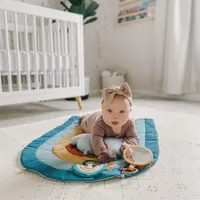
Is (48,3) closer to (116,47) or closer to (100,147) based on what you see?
(116,47)

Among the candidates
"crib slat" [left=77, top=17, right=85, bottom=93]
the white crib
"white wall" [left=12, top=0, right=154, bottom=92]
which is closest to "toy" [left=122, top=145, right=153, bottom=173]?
the white crib

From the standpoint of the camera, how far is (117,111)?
0.74 meters

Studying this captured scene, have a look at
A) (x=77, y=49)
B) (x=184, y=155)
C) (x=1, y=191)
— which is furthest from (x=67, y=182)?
(x=77, y=49)

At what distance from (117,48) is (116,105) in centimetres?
207

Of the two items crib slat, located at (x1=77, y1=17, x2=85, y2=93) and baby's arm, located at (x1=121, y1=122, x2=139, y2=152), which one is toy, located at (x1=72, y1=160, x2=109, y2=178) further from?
Result: crib slat, located at (x1=77, y1=17, x2=85, y2=93)

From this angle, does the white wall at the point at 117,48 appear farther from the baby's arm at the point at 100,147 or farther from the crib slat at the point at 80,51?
the baby's arm at the point at 100,147

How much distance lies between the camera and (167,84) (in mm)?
2064

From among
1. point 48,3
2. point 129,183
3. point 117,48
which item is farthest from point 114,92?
point 117,48

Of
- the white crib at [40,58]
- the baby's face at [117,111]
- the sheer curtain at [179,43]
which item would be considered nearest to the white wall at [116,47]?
the sheer curtain at [179,43]

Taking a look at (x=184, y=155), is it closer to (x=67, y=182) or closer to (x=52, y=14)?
(x=67, y=182)

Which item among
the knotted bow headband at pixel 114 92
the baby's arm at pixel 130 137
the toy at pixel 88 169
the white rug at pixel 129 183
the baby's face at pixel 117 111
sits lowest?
the white rug at pixel 129 183

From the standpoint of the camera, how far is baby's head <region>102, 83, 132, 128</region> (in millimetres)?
736

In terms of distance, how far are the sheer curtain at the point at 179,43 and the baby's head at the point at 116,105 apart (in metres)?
1.39

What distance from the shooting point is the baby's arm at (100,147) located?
717 mm
